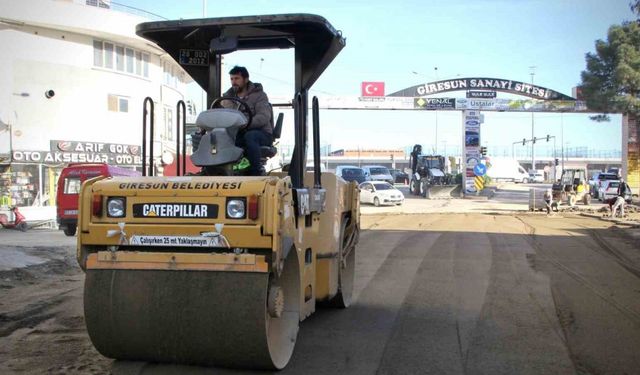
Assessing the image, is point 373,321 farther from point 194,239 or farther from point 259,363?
point 194,239

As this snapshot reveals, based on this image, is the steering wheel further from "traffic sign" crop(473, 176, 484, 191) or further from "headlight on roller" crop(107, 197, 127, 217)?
"traffic sign" crop(473, 176, 484, 191)

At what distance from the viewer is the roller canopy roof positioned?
5.11 m

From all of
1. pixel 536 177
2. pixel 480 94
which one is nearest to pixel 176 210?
pixel 480 94

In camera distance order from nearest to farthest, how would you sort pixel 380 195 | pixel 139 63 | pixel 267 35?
pixel 267 35 < pixel 139 63 < pixel 380 195

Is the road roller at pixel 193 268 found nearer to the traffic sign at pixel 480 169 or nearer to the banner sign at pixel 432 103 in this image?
the traffic sign at pixel 480 169

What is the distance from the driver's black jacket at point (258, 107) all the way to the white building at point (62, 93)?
20.1 m

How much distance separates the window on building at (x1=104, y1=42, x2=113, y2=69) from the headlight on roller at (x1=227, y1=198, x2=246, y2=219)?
91.7 ft

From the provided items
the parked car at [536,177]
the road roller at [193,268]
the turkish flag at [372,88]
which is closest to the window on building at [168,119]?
the turkish flag at [372,88]

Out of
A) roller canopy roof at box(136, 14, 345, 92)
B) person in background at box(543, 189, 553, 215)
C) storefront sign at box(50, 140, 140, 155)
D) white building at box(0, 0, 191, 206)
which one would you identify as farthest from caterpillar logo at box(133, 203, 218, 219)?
storefront sign at box(50, 140, 140, 155)

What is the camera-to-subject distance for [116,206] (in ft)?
14.7

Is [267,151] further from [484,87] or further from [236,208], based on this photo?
[484,87]

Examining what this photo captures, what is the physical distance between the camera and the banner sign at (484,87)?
4306 cm

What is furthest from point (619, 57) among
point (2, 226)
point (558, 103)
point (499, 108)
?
point (2, 226)

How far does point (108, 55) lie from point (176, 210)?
28.1 metres
